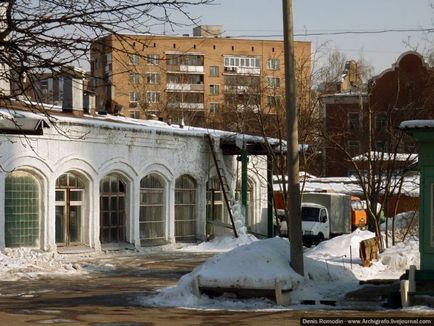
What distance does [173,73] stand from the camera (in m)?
77.9

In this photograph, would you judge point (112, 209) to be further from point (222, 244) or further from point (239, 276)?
point (239, 276)

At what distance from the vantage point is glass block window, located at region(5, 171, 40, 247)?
3122 centimetres

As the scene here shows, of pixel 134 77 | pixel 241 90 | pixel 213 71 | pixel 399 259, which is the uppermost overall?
pixel 213 71

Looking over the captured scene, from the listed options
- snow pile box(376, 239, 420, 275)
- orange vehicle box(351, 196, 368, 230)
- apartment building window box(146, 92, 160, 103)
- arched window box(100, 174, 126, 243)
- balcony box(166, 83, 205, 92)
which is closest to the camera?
snow pile box(376, 239, 420, 275)

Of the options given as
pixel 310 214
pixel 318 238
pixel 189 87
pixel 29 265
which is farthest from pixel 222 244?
pixel 189 87

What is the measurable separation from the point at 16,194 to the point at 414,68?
138 feet

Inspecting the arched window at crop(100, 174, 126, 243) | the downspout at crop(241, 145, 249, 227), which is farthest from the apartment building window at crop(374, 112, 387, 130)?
the arched window at crop(100, 174, 126, 243)

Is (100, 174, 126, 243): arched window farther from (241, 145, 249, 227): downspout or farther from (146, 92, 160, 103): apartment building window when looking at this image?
(146, 92, 160, 103): apartment building window

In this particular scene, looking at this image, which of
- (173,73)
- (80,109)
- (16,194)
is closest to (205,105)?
(173,73)

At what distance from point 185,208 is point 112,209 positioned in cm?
492

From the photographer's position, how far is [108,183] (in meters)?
35.9

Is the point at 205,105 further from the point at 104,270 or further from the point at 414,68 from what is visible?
the point at 104,270

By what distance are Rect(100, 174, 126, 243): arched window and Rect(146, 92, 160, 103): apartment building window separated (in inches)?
1531

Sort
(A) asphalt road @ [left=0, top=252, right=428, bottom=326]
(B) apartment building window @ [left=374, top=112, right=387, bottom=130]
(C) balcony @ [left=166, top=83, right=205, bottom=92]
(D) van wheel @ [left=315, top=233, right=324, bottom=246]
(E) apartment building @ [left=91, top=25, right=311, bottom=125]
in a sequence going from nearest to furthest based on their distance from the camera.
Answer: (A) asphalt road @ [left=0, top=252, right=428, bottom=326] → (B) apartment building window @ [left=374, top=112, right=387, bottom=130] → (D) van wheel @ [left=315, top=233, right=324, bottom=246] → (E) apartment building @ [left=91, top=25, right=311, bottom=125] → (C) balcony @ [left=166, top=83, right=205, bottom=92]
